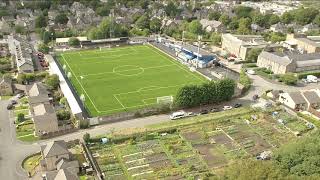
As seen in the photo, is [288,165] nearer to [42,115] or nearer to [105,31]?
[42,115]

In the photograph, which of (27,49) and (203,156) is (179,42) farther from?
(203,156)

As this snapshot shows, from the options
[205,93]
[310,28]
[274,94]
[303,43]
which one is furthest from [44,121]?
[310,28]

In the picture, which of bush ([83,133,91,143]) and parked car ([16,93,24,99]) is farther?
parked car ([16,93,24,99])

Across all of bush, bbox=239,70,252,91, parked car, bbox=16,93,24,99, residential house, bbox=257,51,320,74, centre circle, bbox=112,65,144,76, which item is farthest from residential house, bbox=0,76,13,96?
residential house, bbox=257,51,320,74

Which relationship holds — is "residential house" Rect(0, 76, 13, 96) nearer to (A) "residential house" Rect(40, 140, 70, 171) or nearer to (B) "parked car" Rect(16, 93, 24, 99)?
(B) "parked car" Rect(16, 93, 24, 99)

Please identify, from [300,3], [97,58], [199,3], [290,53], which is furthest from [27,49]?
[300,3]
